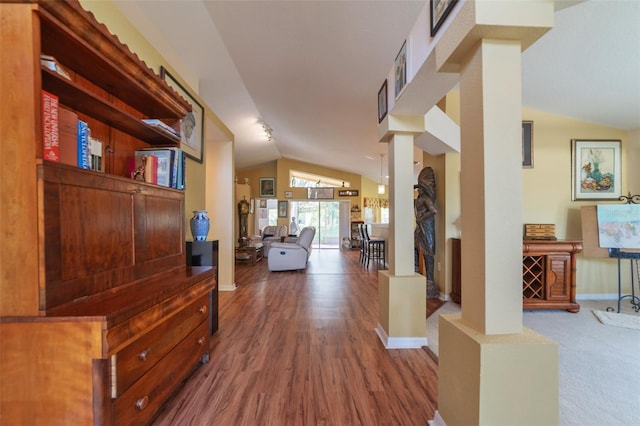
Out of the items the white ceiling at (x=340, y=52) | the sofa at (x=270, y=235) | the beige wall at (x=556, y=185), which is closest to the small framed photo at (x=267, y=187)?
the sofa at (x=270, y=235)

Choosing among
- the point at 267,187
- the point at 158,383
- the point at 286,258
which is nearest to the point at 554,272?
the point at 158,383

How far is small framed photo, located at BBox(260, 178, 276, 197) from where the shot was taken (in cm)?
1037

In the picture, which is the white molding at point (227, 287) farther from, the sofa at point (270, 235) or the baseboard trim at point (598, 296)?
the baseboard trim at point (598, 296)

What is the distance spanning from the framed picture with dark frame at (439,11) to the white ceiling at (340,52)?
0.44 metres

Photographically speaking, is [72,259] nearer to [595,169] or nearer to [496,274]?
[496,274]

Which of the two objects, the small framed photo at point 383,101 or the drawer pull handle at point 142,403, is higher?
the small framed photo at point 383,101

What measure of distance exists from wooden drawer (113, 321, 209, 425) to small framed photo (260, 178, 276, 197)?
857cm

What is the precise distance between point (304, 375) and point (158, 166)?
1.84 metres

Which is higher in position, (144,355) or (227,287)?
(144,355)

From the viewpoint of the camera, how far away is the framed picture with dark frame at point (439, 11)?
4.24ft

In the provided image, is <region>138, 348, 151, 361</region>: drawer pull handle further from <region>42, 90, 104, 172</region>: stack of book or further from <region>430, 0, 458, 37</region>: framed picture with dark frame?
<region>430, 0, 458, 37</region>: framed picture with dark frame

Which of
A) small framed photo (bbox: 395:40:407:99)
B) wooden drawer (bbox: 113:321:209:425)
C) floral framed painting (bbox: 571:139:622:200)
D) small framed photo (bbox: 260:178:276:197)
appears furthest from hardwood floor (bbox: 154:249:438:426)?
small framed photo (bbox: 260:178:276:197)

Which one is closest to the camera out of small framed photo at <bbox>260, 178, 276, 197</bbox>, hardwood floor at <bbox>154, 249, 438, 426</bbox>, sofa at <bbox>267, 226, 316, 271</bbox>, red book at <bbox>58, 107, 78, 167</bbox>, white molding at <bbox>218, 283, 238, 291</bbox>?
red book at <bbox>58, 107, 78, 167</bbox>

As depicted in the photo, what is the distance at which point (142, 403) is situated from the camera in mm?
1306
